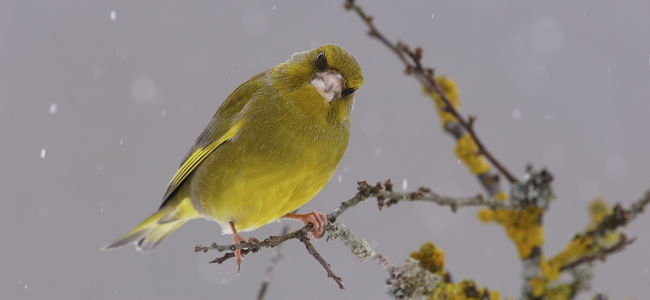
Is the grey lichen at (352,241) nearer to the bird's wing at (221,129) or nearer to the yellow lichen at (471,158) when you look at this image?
the yellow lichen at (471,158)

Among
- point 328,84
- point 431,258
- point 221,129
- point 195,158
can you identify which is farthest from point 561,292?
point 195,158

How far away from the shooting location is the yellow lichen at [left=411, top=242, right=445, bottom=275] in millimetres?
1439

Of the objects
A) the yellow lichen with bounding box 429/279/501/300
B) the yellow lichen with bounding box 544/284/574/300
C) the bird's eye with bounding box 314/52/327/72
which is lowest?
the yellow lichen with bounding box 429/279/501/300

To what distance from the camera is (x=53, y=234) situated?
310 inches

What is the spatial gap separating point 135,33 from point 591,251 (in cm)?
1000

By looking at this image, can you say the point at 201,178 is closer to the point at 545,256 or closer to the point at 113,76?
the point at 545,256

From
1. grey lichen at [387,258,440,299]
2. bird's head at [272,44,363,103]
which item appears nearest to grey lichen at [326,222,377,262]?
grey lichen at [387,258,440,299]

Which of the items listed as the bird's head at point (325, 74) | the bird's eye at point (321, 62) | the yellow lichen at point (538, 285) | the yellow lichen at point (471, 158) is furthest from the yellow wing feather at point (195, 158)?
the yellow lichen at point (538, 285)

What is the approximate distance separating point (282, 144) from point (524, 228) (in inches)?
52.4

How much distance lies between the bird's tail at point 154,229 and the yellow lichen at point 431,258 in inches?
80.5

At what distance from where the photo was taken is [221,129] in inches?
120

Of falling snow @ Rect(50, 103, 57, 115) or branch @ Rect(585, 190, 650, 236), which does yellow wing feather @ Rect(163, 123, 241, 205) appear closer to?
branch @ Rect(585, 190, 650, 236)

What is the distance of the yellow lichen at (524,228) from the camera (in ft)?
4.78

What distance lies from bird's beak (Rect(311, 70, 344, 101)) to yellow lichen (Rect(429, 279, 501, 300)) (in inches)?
52.9
